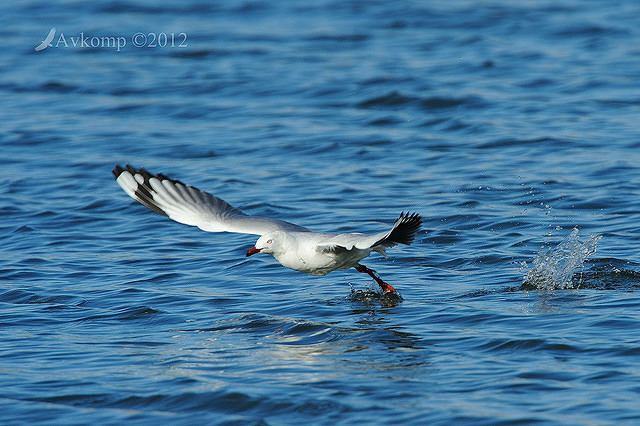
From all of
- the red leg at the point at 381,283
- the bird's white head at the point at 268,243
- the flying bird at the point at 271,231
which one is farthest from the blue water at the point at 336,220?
the bird's white head at the point at 268,243

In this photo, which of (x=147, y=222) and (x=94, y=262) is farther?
(x=147, y=222)

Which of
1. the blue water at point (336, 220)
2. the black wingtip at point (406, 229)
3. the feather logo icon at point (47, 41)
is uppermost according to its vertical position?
the feather logo icon at point (47, 41)

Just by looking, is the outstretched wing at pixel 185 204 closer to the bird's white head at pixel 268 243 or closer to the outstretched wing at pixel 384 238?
A: the bird's white head at pixel 268 243

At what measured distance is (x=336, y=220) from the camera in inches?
458

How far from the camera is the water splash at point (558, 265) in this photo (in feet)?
29.9

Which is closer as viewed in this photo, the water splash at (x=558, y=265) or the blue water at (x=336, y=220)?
the blue water at (x=336, y=220)

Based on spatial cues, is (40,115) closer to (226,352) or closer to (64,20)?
(64,20)

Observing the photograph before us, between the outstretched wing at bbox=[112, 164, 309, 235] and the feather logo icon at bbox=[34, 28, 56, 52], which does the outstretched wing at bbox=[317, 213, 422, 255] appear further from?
the feather logo icon at bbox=[34, 28, 56, 52]

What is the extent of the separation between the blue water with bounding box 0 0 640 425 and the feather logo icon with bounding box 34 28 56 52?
228 mm

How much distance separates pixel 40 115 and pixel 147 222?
7.08 metres

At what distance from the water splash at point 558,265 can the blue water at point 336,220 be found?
3 cm

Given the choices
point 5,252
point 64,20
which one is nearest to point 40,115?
point 5,252

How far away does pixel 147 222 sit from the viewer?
40.2 feet

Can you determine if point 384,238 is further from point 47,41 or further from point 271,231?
point 47,41
